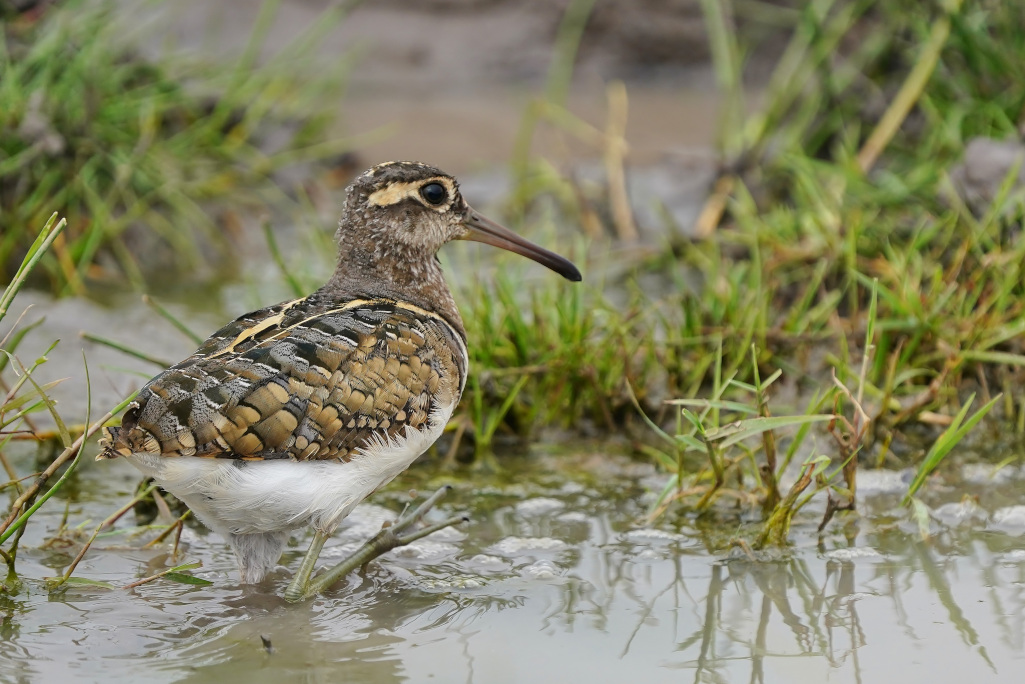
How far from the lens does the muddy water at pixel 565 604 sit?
137 inches

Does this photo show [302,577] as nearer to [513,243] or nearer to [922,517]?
[513,243]

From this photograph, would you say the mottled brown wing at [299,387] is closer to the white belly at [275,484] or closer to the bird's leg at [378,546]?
the white belly at [275,484]

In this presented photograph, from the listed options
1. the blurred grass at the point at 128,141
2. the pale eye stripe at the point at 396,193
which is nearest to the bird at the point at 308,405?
the pale eye stripe at the point at 396,193

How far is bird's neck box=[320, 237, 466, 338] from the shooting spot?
450cm

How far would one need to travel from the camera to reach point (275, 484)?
144 inches

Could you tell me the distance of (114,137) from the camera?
6.78 meters

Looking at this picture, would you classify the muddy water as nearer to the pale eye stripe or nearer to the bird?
the bird

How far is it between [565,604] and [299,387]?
1.04 meters

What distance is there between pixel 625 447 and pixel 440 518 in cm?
96

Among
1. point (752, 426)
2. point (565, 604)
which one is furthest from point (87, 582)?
point (752, 426)

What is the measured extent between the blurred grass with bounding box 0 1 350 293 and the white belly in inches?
115

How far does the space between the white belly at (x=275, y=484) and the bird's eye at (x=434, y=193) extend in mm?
940

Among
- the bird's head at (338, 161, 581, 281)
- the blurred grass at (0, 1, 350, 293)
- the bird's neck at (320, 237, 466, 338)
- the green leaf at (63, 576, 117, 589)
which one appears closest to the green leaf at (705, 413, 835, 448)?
the bird's neck at (320, 237, 466, 338)

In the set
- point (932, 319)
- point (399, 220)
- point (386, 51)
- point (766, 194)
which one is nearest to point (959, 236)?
point (932, 319)
